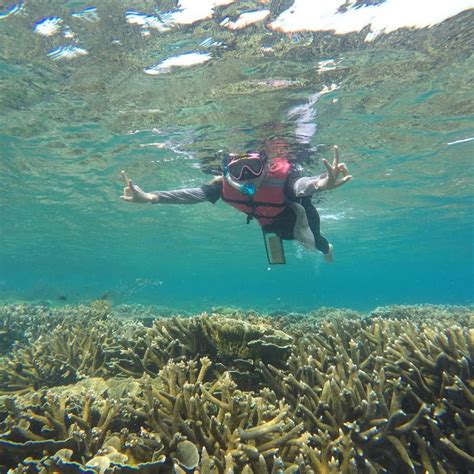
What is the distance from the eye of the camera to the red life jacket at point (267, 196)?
772 centimetres

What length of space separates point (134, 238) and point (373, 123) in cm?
3848

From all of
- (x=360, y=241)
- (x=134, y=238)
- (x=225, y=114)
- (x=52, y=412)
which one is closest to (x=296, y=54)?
(x=225, y=114)

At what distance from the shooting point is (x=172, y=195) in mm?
7414

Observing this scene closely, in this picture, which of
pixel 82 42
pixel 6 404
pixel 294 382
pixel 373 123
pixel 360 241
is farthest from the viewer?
pixel 360 241

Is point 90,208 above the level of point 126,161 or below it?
below

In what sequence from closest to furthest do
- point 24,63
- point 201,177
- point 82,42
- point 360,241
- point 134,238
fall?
point 82,42
point 24,63
point 201,177
point 134,238
point 360,241

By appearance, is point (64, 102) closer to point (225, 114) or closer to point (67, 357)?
point (225, 114)

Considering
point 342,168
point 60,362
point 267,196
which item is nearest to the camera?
point 342,168

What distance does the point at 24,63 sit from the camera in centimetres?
1040

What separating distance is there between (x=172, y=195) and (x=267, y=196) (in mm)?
2279

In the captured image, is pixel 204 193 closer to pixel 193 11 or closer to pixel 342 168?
pixel 342 168

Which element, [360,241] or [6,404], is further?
[360,241]

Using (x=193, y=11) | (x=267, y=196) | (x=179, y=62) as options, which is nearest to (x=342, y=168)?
(x=267, y=196)

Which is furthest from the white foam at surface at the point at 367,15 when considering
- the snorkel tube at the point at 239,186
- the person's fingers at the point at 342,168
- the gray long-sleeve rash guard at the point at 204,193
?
the person's fingers at the point at 342,168
